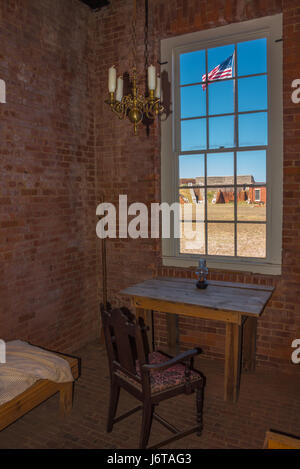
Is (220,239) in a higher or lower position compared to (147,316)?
higher

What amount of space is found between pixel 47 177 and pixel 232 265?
2.28 m

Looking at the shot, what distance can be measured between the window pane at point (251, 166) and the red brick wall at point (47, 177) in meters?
1.90

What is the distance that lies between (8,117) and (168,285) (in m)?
2.36

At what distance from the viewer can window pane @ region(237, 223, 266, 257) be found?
4117 millimetres

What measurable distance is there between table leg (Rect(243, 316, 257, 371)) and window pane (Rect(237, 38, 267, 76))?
2.66 meters

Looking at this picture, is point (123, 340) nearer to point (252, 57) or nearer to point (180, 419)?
point (180, 419)

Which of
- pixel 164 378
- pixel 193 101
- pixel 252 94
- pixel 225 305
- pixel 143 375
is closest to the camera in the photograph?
pixel 143 375

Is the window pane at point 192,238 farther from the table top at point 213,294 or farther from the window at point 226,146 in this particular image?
the table top at point 213,294

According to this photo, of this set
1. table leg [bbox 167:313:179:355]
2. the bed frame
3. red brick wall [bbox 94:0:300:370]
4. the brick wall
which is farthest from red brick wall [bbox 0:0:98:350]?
table leg [bbox 167:313:179:355]

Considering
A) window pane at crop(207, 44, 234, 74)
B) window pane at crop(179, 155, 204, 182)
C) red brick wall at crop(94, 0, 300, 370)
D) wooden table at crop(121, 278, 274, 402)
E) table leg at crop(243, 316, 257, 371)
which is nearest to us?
wooden table at crop(121, 278, 274, 402)

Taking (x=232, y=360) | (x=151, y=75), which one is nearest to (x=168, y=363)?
(x=232, y=360)

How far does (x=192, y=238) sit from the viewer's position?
4500 millimetres

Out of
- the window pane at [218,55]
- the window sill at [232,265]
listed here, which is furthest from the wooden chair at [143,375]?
the window pane at [218,55]

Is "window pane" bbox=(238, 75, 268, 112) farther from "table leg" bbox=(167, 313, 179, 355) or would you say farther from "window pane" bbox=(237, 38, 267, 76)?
"table leg" bbox=(167, 313, 179, 355)
